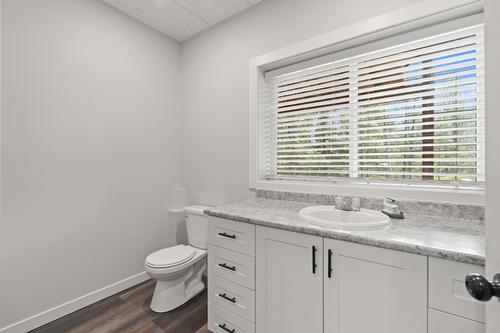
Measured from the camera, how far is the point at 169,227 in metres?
2.60

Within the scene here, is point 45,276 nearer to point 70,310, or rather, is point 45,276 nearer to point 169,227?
point 70,310

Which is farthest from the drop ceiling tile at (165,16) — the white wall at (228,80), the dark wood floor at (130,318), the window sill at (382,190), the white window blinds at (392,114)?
the dark wood floor at (130,318)

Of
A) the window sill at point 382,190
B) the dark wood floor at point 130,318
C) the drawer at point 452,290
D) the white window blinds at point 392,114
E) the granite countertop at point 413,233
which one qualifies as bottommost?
the dark wood floor at point 130,318

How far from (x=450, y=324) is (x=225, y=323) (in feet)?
4.04

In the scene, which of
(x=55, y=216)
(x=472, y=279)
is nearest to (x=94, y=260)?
(x=55, y=216)

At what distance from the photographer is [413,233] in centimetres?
110

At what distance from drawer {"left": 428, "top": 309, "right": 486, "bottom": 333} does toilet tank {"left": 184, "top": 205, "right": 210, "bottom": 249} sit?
1.68m

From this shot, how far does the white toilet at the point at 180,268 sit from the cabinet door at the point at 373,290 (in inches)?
47.2

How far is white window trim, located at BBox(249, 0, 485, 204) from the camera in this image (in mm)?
1307

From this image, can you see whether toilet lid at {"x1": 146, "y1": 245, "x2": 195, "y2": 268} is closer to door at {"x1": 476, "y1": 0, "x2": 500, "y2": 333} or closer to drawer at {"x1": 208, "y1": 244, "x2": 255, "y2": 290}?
drawer at {"x1": 208, "y1": 244, "x2": 255, "y2": 290}

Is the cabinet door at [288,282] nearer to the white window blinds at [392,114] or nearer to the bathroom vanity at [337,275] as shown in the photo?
the bathroom vanity at [337,275]

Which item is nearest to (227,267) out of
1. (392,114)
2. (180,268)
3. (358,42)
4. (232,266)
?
(232,266)

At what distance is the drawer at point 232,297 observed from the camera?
145 centimetres

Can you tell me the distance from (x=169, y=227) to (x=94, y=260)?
0.74 meters
